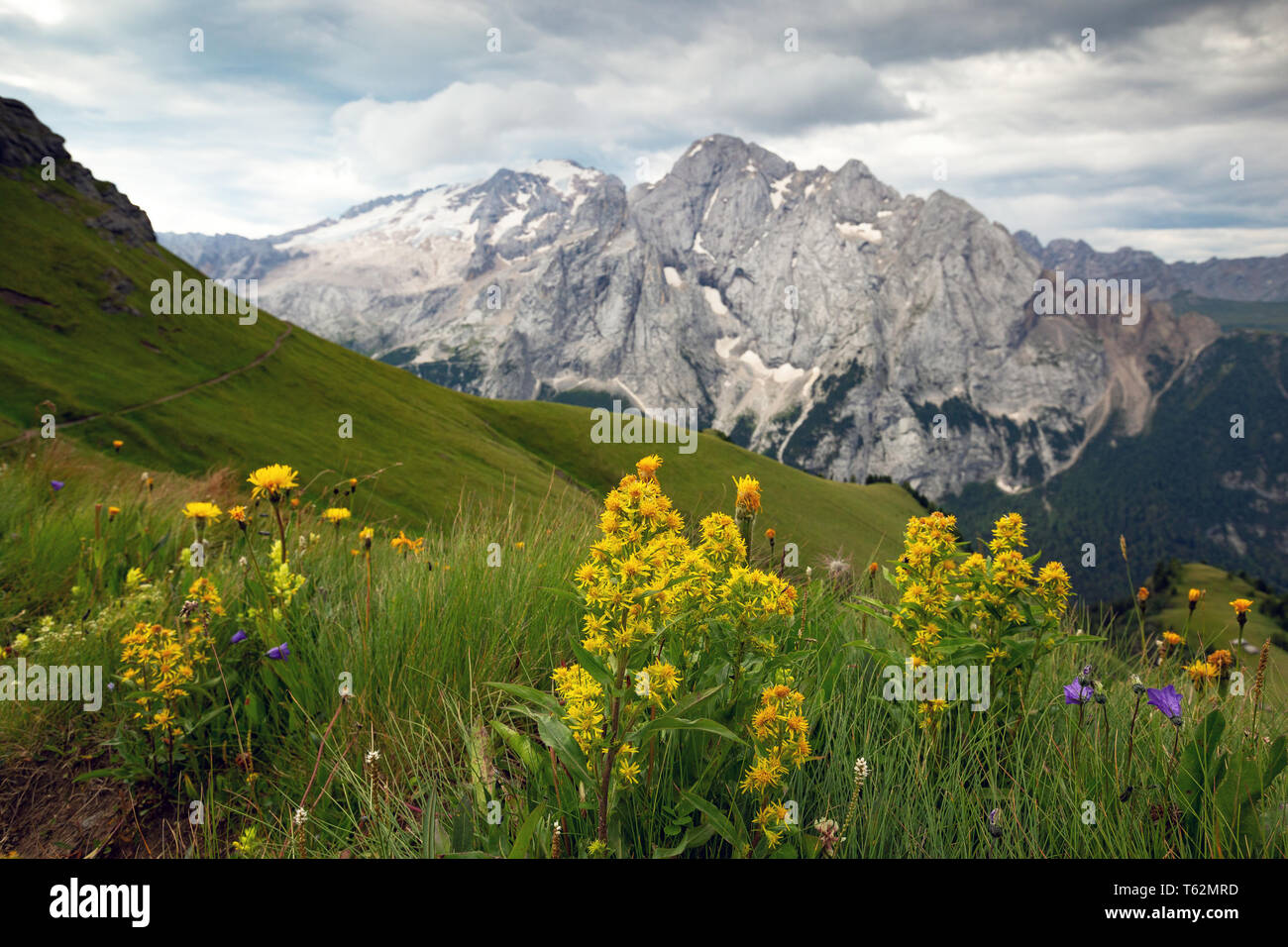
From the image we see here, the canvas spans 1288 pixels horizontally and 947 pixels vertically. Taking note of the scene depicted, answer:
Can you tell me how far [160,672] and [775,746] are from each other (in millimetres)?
4711

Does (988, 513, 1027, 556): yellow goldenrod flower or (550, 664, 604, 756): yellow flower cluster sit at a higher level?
(988, 513, 1027, 556): yellow goldenrod flower

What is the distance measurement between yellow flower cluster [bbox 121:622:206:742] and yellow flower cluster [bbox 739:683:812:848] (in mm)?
4194

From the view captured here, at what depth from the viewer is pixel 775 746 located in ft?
10.3

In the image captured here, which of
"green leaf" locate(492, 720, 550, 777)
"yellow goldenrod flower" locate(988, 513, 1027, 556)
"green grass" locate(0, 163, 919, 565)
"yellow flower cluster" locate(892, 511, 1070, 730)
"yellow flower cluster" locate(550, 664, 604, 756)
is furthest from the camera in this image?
"green grass" locate(0, 163, 919, 565)

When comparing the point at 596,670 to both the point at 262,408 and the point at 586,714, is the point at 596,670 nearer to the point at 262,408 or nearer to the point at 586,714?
the point at 586,714

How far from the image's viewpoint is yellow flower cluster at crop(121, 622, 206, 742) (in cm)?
464

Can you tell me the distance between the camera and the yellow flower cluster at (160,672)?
4645 mm

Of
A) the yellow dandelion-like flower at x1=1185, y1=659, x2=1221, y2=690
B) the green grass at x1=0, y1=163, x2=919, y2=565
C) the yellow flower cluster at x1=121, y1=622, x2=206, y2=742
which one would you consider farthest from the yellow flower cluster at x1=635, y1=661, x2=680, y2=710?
the green grass at x1=0, y1=163, x2=919, y2=565

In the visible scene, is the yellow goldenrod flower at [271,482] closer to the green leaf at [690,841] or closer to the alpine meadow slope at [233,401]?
the green leaf at [690,841]

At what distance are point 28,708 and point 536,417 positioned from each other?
426ft

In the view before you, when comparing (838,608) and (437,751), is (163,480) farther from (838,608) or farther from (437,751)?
(838,608)

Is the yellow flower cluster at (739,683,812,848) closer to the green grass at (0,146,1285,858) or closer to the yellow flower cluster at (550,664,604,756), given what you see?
the green grass at (0,146,1285,858)

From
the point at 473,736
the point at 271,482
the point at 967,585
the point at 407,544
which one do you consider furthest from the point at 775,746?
the point at 407,544

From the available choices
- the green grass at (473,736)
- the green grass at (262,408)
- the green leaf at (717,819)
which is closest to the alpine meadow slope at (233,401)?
the green grass at (262,408)
